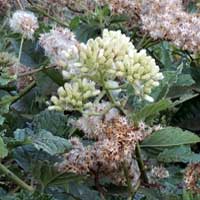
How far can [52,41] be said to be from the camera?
835 mm

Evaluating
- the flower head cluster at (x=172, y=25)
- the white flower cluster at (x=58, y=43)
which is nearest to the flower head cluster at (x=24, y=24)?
the white flower cluster at (x=58, y=43)

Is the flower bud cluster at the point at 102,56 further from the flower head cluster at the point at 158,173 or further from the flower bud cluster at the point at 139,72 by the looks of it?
the flower head cluster at the point at 158,173

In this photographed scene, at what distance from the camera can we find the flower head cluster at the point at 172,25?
0.90m

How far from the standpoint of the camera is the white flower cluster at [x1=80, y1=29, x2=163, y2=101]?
67 cm

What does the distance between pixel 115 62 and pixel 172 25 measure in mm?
248

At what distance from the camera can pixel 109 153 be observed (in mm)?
708

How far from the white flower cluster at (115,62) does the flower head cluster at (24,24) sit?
0.69 feet

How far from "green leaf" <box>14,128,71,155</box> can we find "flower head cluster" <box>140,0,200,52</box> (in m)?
0.23

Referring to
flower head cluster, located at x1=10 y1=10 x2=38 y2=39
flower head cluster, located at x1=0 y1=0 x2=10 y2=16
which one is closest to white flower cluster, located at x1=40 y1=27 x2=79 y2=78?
flower head cluster, located at x1=10 y1=10 x2=38 y2=39

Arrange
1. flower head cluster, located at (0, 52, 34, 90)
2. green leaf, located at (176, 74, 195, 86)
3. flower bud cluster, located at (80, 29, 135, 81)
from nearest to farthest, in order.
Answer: flower bud cluster, located at (80, 29, 135, 81)
flower head cluster, located at (0, 52, 34, 90)
green leaf, located at (176, 74, 195, 86)

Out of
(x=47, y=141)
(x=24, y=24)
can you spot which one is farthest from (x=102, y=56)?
(x=24, y=24)

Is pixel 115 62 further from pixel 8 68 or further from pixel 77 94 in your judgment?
pixel 8 68

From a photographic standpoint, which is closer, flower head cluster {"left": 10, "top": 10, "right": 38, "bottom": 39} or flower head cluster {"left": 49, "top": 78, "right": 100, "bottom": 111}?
flower head cluster {"left": 49, "top": 78, "right": 100, "bottom": 111}

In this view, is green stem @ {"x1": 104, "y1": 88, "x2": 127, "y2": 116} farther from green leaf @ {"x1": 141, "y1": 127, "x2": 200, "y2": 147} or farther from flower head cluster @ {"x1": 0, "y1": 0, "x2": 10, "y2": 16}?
flower head cluster @ {"x1": 0, "y1": 0, "x2": 10, "y2": 16}
